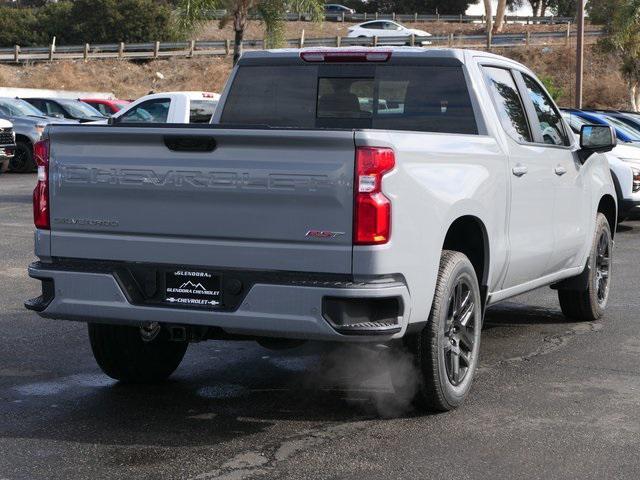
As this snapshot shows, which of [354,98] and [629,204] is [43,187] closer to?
[354,98]

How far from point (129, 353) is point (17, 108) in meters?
21.8

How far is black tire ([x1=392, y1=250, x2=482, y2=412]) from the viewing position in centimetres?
602

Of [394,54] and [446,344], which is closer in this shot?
[446,344]

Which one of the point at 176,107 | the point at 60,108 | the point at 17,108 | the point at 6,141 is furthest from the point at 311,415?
the point at 60,108

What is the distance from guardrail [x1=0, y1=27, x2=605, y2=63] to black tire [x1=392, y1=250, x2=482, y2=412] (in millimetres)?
57707

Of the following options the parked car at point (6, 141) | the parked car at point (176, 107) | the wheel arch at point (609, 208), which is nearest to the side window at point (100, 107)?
the parked car at point (6, 141)

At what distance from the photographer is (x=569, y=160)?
830 cm

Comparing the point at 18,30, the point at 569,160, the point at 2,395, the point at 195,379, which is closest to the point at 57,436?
the point at 2,395

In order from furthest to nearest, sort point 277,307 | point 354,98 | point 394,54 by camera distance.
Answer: point 354,98 → point 394,54 → point 277,307

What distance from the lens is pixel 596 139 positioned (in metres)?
8.42

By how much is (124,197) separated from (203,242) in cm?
49

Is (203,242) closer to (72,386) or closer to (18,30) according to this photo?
(72,386)

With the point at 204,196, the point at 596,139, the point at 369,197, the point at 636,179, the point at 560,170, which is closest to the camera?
the point at 369,197

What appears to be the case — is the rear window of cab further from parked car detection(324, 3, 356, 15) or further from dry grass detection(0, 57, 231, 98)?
parked car detection(324, 3, 356, 15)
